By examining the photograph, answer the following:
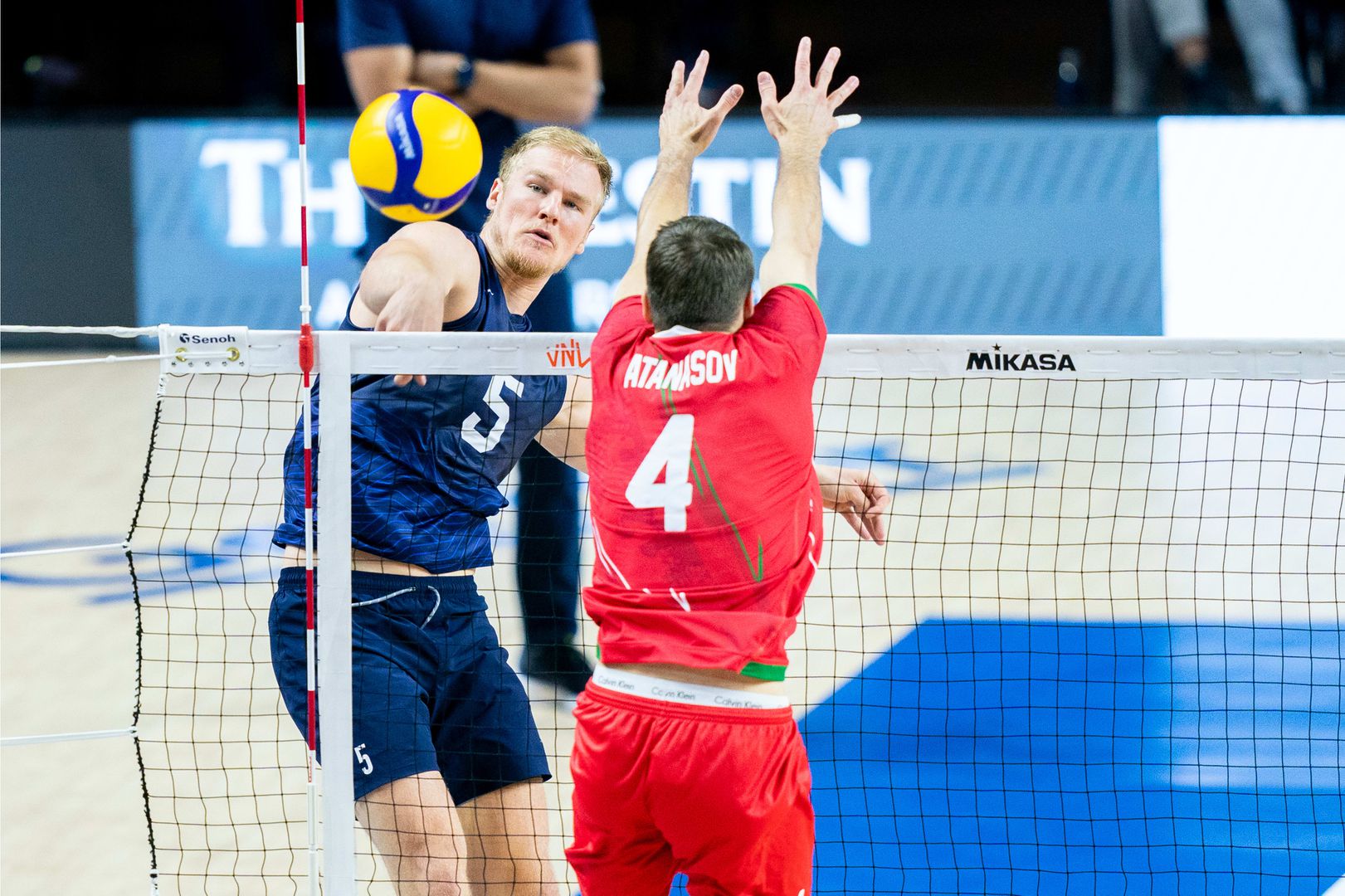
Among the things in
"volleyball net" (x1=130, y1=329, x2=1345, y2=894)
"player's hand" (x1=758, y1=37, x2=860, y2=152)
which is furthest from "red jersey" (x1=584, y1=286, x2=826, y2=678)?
"volleyball net" (x1=130, y1=329, x2=1345, y2=894)

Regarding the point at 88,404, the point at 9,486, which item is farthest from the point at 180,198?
the point at 9,486

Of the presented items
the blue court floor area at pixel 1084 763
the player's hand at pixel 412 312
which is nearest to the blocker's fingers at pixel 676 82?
the player's hand at pixel 412 312

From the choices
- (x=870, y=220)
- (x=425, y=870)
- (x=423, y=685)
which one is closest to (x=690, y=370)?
(x=423, y=685)

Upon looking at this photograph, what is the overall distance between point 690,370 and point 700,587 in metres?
0.44

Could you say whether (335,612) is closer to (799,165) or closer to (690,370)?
(690,370)

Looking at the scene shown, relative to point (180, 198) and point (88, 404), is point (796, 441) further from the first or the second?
point (88, 404)

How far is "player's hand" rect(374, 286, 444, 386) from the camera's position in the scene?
3.61 m

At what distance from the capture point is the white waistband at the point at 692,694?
9.77 ft

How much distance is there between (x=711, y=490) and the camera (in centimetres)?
298

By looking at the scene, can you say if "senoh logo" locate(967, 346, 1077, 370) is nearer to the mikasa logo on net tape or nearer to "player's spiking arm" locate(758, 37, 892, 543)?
the mikasa logo on net tape

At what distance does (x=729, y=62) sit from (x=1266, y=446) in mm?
5384

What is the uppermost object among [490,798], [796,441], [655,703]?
[796,441]

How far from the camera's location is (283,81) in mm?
16250

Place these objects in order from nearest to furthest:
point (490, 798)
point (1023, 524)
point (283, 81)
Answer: point (490, 798) → point (1023, 524) → point (283, 81)
